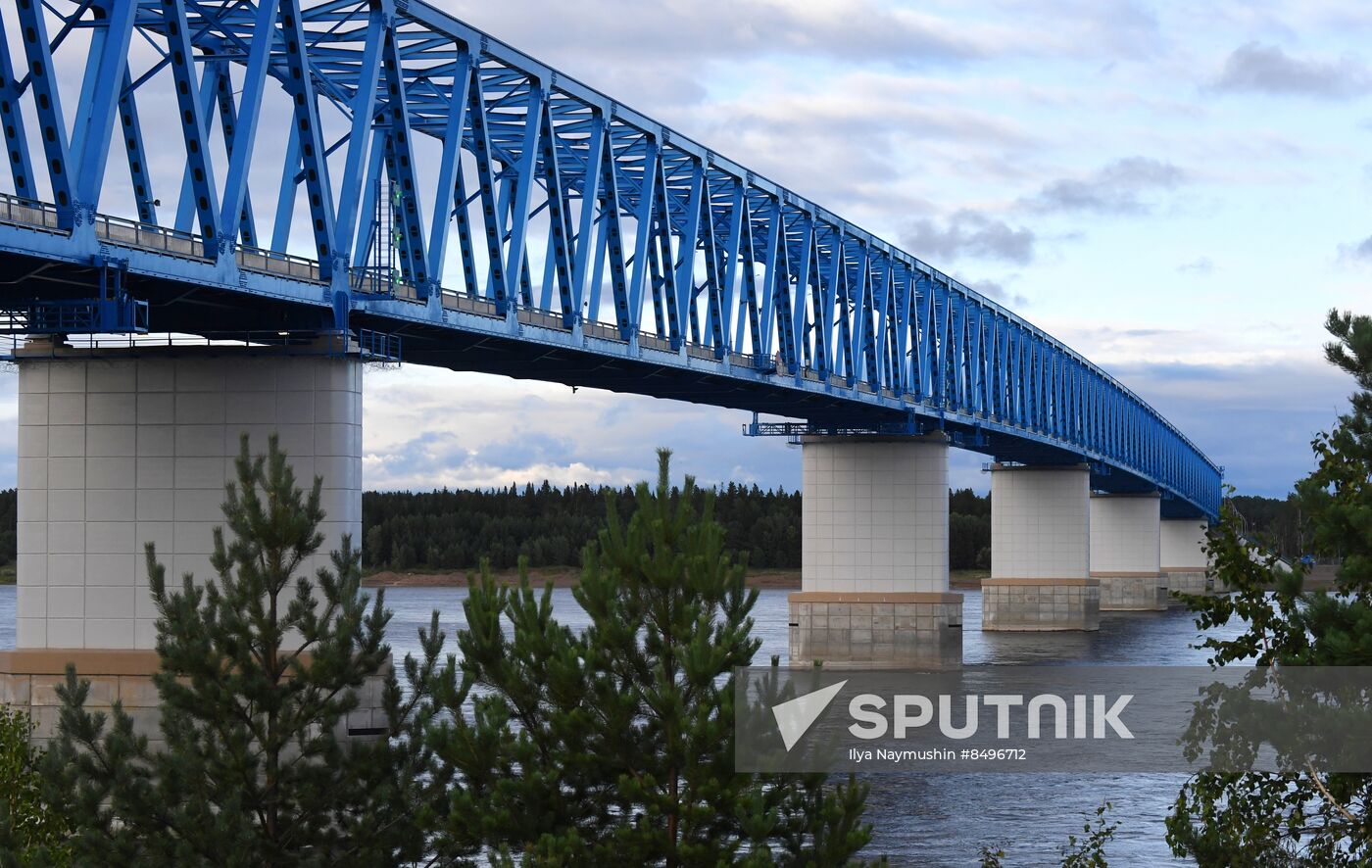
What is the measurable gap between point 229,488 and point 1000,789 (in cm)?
2796

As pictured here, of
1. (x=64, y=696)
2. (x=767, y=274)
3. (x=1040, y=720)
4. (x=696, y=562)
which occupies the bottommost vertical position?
(x=1040, y=720)

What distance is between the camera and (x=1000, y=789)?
145 feet

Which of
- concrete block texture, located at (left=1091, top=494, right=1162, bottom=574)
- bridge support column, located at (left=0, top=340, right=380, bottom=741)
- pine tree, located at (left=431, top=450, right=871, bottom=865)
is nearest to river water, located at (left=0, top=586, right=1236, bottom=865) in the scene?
bridge support column, located at (left=0, top=340, right=380, bottom=741)

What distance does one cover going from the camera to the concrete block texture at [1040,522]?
114125 mm

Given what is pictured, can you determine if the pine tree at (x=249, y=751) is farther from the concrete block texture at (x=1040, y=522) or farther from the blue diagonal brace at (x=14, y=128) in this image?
the concrete block texture at (x=1040, y=522)

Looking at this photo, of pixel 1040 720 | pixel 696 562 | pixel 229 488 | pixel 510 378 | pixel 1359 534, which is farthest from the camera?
pixel 1040 720

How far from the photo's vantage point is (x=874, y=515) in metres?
76.9

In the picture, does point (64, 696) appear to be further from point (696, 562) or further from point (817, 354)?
point (817, 354)

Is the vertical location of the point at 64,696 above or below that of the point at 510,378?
below

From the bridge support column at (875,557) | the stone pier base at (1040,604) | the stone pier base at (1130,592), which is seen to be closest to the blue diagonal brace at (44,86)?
the bridge support column at (875,557)

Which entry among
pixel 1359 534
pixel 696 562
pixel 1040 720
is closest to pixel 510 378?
pixel 1040 720

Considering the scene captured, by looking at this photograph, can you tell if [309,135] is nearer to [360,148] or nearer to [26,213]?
[360,148]

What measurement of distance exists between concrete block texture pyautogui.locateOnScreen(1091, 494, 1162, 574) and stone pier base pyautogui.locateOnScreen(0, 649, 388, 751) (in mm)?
127059

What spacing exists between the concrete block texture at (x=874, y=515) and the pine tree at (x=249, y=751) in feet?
185
